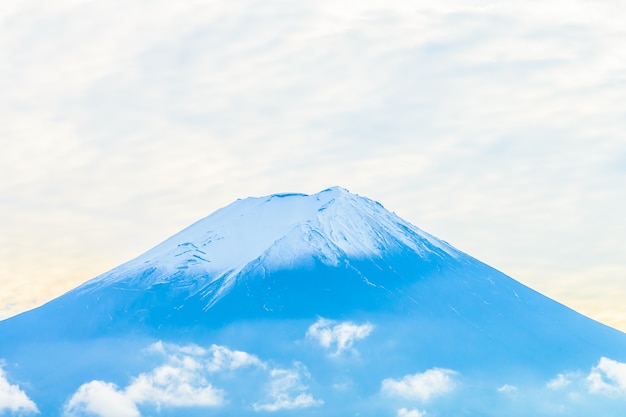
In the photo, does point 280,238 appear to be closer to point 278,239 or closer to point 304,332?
point 278,239

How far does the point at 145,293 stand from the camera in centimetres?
16212

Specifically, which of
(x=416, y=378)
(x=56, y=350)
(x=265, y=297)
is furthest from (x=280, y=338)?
(x=56, y=350)

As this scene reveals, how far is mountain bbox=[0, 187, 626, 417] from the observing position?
151000mm


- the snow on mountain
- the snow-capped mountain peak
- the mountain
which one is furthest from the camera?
the snow on mountain

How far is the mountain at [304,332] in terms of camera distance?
5945 inches

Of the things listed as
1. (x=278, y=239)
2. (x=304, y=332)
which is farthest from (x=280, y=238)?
(x=304, y=332)

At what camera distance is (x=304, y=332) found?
156m

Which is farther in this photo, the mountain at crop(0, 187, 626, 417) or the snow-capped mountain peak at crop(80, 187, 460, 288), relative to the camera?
the snow-capped mountain peak at crop(80, 187, 460, 288)

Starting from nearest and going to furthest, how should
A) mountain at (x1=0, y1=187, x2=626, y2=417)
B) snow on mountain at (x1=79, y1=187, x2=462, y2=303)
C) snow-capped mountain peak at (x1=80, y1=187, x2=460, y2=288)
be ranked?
mountain at (x1=0, y1=187, x2=626, y2=417) < snow-capped mountain peak at (x1=80, y1=187, x2=460, y2=288) < snow on mountain at (x1=79, y1=187, x2=462, y2=303)

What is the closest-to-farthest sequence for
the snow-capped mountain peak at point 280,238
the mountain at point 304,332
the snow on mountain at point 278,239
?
the mountain at point 304,332
the snow-capped mountain peak at point 280,238
the snow on mountain at point 278,239

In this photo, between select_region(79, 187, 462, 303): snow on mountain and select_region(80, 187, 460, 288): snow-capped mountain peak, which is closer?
select_region(80, 187, 460, 288): snow-capped mountain peak

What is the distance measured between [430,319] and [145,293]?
38.4 meters

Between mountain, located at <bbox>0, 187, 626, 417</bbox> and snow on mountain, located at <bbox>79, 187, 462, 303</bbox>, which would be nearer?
mountain, located at <bbox>0, 187, 626, 417</bbox>

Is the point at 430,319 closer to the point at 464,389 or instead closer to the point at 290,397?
the point at 464,389
